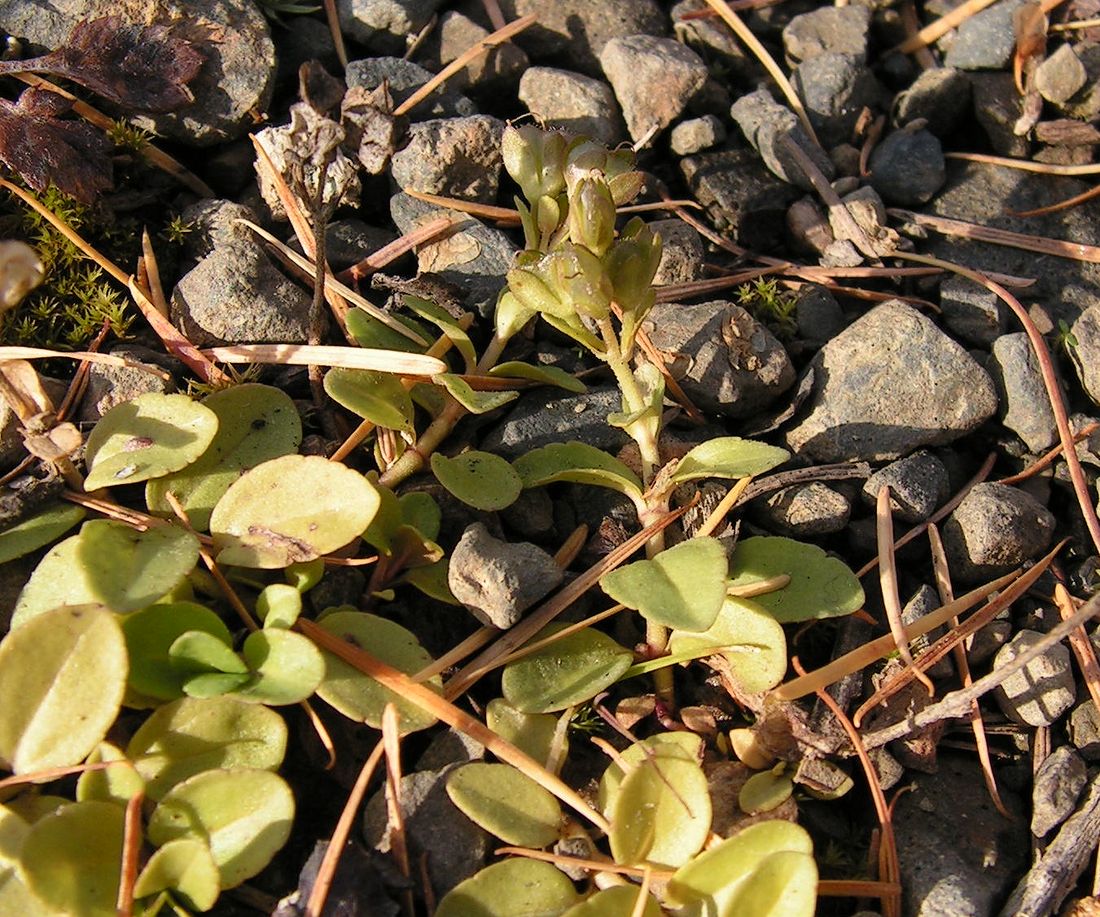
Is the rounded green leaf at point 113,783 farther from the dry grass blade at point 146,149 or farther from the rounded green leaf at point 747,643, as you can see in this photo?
the dry grass blade at point 146,149

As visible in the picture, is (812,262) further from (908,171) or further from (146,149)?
(146,149)

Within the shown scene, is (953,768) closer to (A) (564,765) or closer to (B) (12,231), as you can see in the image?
(A) (564,765)

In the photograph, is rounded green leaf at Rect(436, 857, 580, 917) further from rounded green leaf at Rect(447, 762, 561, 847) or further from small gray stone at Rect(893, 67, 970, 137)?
small gray stone at Rect(893, 67, 970, 137)

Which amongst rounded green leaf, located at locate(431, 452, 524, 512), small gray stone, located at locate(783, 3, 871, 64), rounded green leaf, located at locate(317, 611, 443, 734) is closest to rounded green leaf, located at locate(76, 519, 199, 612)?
rounded green leaf, located at locate(317, 611, 443, 734)

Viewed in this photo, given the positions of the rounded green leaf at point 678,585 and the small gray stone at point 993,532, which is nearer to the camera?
the rounded green leaf at point 678,585

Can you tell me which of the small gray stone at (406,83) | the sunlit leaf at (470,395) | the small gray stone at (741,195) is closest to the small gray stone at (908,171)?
the small gray stone at (741,195)

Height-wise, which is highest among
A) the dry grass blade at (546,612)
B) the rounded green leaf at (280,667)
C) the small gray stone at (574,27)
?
the small gray stone at (574,27)
